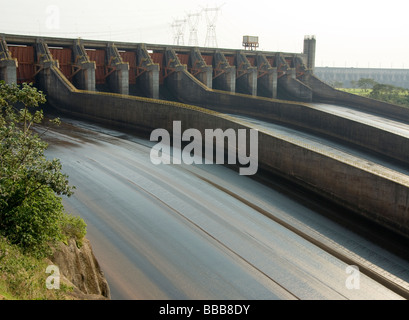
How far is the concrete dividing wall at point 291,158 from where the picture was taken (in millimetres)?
19812

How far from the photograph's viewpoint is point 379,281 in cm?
1565

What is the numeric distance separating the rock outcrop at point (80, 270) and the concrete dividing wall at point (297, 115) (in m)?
21.4

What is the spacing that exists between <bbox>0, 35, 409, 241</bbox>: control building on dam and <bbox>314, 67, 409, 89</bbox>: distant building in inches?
3835

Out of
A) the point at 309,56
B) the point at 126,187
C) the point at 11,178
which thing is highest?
the point at 309,56

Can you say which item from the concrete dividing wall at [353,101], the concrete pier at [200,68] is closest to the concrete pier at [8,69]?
the concrete pier at [200,68]

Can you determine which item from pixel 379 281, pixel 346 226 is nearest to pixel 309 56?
pixel 346 226

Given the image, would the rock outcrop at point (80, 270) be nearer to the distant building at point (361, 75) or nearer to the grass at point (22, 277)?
the grass at point (22, 277)

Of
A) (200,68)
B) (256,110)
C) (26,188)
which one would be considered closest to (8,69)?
(256,110)

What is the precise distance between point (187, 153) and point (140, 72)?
2018cm

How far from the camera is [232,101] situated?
40.3 m

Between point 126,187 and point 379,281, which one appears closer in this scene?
point 379,281

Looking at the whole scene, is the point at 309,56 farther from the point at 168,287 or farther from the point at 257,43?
the point at 168,287

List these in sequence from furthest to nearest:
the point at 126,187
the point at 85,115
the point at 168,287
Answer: the point at 85,115, the point at 126,187, the point at 168,287

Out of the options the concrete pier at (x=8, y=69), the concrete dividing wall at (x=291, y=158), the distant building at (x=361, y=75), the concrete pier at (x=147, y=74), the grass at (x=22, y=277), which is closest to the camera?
the grass at (x=22, y=277)
